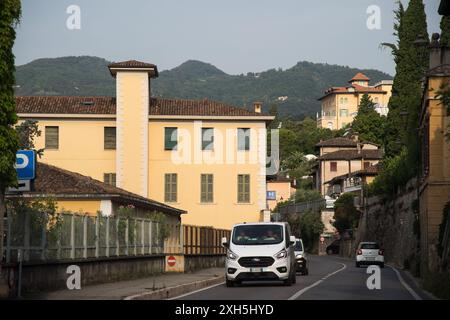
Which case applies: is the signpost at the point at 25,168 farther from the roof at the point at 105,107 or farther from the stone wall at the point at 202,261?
the roof at the point at 105,107

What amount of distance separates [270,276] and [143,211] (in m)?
23.7

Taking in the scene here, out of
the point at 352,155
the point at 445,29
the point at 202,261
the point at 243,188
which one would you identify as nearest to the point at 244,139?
the point at 243,188

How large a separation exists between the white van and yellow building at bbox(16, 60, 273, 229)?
4509 centimetres

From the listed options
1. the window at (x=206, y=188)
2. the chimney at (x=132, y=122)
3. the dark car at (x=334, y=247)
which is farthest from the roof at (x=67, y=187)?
the dark car at (x=334, y=247)

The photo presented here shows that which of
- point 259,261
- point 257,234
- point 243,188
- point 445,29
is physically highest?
point 445,29

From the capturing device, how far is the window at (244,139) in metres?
78.5

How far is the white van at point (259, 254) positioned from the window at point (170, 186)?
150ft

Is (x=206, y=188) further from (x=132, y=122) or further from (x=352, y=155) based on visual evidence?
(x=352, y=155)

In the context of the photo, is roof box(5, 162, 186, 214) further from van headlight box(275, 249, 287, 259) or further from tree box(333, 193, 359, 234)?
tree box(333, 193, 359, 234)

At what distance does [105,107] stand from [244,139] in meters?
11.5

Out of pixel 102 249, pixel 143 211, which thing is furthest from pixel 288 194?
pixel 102 249

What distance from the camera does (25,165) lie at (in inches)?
929

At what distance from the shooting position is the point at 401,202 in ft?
236
